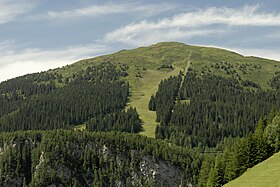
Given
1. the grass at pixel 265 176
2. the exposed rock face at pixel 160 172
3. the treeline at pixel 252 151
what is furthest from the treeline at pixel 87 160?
the grass at pixel 265 176

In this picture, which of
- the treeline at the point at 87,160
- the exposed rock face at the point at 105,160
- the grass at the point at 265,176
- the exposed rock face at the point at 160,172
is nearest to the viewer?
the grass at the point at 265,176

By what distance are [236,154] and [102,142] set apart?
106m

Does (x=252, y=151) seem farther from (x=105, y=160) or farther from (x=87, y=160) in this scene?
(x=87, y=160)

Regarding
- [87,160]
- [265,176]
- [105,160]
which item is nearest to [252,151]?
[265,176]

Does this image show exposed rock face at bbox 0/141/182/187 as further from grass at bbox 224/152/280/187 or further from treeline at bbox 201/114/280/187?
grass at bbox 224/152/280/187

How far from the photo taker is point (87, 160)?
18562 centimetres

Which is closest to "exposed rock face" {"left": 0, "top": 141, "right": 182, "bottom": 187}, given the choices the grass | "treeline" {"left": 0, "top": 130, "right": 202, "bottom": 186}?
"treeline" {"left": 0, "top": 130, "right": 202, "bottom": 186}

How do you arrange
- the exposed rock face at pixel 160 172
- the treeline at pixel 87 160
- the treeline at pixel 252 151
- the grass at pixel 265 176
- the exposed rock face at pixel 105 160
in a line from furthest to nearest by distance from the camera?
1. the exposed rock face at pixel 160 172
2. the treeline at pixel 87 160
3. the exposed rock face at pixel 105 160
4. the treeline at pixel 252 151
5. the grass at pixel 265 176

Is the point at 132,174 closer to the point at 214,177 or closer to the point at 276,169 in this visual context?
the point at 214,177

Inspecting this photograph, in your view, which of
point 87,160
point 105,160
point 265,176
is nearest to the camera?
point 265,176

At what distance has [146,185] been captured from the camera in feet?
609

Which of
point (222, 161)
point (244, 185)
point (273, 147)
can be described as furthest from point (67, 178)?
point (244, 185)

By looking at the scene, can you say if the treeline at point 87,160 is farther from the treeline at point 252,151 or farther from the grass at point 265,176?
the grass at point 265,176

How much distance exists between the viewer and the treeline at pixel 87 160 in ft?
581
